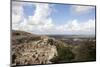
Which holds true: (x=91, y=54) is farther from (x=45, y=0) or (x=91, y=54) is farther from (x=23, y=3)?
(x=23, y=3)

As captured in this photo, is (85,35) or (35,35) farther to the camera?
(85,35)

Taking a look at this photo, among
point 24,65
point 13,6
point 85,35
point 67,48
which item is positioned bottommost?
point 24,65

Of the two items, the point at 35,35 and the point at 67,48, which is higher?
the point at 35,35

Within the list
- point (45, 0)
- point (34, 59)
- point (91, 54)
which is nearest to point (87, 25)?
point (91, 54)

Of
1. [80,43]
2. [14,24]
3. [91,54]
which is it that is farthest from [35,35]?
[91,54]

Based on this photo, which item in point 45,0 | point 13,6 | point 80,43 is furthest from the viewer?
point 80,43

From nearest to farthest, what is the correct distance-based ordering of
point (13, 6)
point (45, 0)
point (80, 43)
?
point (13, 6) → point (45, 0) → point (80, 43)
